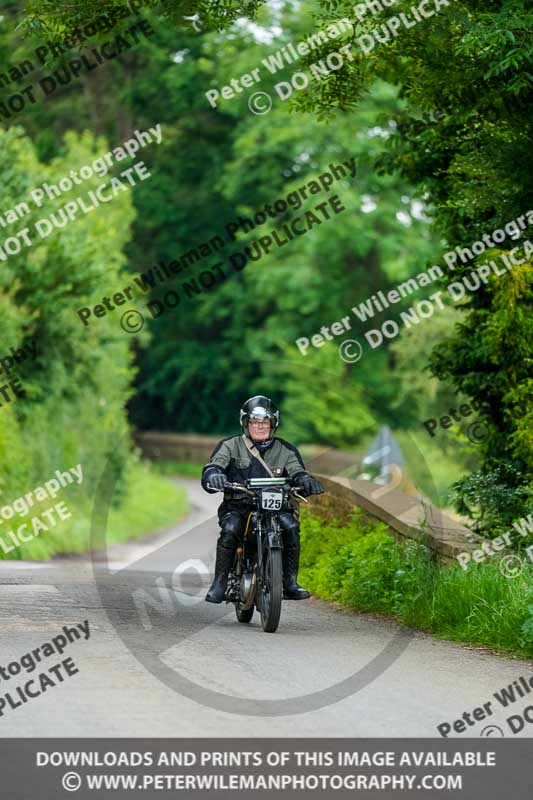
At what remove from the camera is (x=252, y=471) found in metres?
11.5

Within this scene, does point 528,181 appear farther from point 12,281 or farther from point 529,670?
point 12,281

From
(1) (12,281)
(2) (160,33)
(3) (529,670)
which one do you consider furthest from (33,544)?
(2) (160,33)

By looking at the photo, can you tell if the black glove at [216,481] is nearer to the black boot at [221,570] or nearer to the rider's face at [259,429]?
the rider's face at [259,429]

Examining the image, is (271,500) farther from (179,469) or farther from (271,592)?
(179,469)

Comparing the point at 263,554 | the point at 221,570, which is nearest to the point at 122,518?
the point at 221,570

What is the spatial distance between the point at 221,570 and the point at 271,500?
0.85 m

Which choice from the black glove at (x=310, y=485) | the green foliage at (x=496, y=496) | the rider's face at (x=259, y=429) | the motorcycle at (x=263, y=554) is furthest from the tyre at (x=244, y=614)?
the green foliage at (x=496, y=496)

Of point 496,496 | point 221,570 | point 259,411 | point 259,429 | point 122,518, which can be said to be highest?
point 259,411

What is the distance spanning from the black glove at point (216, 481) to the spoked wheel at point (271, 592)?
60cm

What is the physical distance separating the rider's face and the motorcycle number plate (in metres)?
0.57

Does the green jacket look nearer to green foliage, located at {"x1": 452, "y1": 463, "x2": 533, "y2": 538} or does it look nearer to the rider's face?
the rider's face

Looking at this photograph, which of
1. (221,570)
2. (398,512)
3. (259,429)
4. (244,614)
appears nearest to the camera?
(259,429)

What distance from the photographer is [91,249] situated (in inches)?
1021

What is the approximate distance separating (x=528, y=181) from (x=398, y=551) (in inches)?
137
